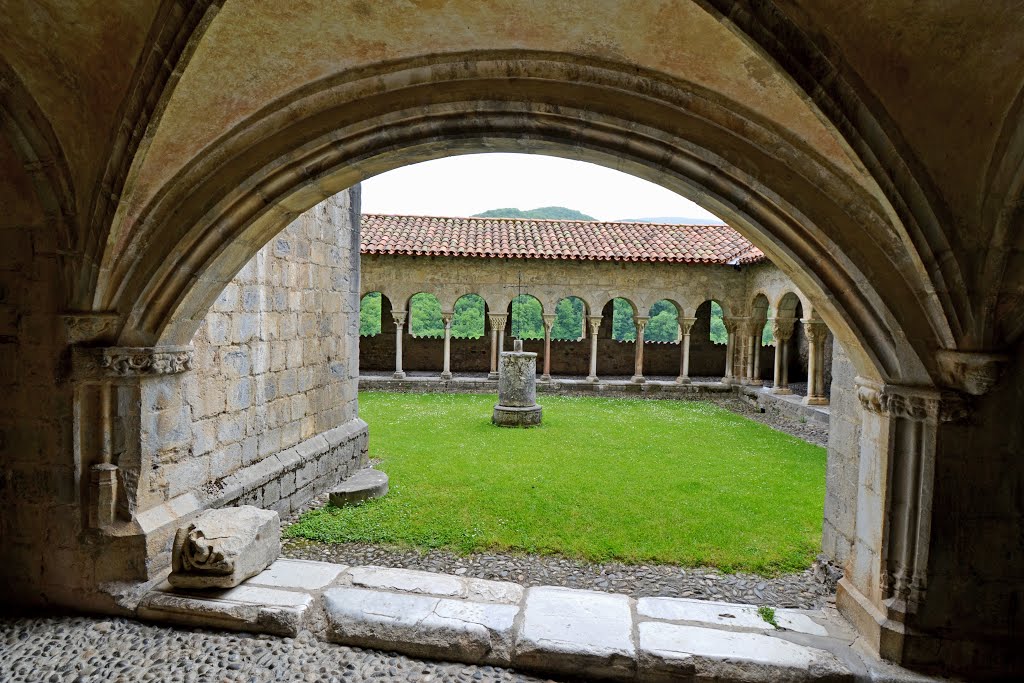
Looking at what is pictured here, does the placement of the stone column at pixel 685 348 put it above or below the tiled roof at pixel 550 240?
below

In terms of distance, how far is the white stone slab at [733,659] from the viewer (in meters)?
2.71

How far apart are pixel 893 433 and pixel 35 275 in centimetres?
497

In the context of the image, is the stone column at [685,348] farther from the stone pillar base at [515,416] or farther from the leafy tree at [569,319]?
the leafy tree at [569,319]

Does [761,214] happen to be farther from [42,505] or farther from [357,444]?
[357,444]

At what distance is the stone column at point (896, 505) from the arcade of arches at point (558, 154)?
0.01 meters

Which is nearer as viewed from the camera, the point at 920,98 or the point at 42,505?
the point at 920,98

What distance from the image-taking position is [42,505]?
132 inches

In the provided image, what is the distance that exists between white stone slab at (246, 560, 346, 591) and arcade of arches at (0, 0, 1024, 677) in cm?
65

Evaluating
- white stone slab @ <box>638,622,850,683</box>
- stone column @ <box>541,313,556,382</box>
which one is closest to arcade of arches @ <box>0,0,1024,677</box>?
white stone slab @ <box>638,622,850,683</box>

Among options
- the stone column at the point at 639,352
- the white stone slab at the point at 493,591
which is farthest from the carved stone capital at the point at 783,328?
the white stone slab at the point at 493,591

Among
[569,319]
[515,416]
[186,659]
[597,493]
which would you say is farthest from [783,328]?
[569,319]

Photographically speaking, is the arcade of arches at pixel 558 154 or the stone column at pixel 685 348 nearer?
the arcade of arches at pixel 558 154

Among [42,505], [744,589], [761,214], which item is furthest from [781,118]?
[42,505]

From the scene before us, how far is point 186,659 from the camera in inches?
113
